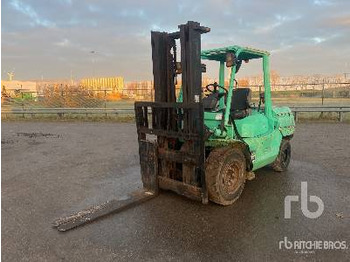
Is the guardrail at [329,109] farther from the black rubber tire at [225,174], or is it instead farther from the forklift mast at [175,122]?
the forklift mast at [175,122]

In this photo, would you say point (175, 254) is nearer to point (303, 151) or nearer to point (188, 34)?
point (188, 34)

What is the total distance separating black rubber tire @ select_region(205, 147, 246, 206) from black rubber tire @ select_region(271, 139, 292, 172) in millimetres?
1756

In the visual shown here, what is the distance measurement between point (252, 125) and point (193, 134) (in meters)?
1.39

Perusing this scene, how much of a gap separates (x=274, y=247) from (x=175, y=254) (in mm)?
1201

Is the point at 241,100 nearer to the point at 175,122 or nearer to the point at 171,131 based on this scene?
the point at 175,122

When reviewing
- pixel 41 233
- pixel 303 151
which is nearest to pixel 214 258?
pixel 41 233

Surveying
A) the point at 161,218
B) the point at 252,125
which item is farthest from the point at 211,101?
the point at 161,218

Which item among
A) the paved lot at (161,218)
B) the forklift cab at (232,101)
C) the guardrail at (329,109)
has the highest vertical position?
the forklift cab at (232,101)

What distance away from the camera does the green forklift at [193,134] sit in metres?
4.78

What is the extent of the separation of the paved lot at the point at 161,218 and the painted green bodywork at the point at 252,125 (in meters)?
0.72

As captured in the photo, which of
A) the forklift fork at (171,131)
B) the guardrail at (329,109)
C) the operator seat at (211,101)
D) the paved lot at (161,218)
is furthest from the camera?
the guardrail at (329,109)

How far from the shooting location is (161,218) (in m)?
4.64

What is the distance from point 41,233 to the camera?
4277 millimetres

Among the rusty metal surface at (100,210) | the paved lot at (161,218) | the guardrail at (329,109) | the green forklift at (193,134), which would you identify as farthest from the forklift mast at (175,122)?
the guardrail at (329,109)
